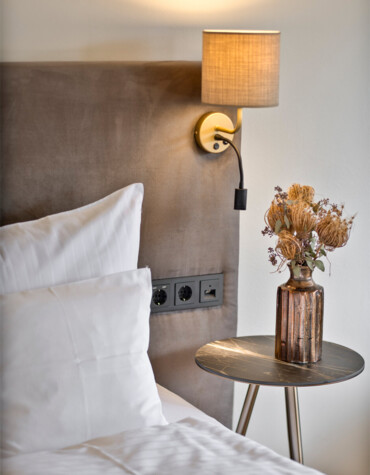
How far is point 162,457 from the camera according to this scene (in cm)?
131

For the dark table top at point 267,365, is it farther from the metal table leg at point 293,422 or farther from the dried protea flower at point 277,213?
the dried protea flower at point 277,213

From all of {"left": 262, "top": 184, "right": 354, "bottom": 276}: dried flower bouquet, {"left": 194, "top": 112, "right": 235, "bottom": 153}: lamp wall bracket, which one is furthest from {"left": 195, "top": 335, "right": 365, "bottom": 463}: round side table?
{"left": 194, "top": 112, "right": 235, "bottom": 153}: lamp wall bracket

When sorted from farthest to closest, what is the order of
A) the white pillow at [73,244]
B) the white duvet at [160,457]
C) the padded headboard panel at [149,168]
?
the padded headboard panel at [149,168] < the white pillow at [73,244] < the white duvet at [160,457]

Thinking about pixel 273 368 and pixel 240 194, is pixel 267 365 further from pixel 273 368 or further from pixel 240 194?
pixel 240 194

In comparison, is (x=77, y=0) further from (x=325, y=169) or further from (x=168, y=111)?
(x=325, y=169)

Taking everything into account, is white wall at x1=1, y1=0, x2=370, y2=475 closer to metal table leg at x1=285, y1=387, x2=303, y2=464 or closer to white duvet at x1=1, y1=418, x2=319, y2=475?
metal table leg at x1=285, y1=387, x2=303, y2=464

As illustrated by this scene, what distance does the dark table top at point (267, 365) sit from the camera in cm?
179

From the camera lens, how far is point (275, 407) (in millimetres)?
2377

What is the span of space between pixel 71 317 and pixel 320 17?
4.44 feet

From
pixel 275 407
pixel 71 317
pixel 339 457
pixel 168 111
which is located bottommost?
pixel 339 457

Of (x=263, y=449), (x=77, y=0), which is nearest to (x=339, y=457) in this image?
(x=263, y=449)

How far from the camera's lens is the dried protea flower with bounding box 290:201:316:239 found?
6.07 feet

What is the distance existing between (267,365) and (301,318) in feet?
0.51

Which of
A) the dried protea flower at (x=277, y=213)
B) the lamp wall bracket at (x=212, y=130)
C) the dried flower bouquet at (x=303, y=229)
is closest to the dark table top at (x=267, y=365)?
the dried flower bouquet at (x=303, y=229)
